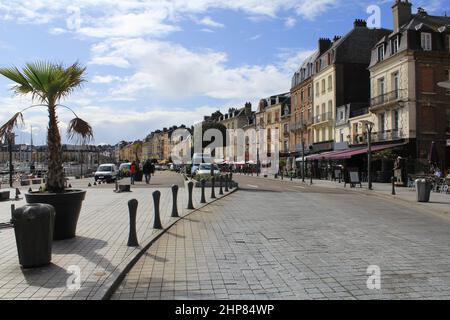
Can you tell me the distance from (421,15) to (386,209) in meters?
28.8

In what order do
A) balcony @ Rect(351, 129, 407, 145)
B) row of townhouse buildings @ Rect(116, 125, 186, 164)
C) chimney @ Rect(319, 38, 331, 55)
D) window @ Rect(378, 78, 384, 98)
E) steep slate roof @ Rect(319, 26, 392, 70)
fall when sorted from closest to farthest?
balcony @ Rect(351, 129, 407, 145) < window @ Rect(378, 78, 384, 98) < steep slate roof @ Rect(319, 26, 392, 70) < chimney @ Rect(319, 38, 331, 55) < row of townhouse buildings @ Rect(116, 125, 186, 164)

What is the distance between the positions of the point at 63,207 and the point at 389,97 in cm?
3188

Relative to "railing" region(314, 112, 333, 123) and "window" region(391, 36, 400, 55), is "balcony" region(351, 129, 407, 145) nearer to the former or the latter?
"window" region(391, 36, 400, 55)

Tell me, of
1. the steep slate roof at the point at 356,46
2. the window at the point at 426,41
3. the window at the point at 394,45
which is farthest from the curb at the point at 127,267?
the steep slate roof at the point at 356,46

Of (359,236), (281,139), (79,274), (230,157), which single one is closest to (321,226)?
(359,236)

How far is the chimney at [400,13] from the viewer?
3731cm

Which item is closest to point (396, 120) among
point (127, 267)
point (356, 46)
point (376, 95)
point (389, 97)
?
point (389, 97)

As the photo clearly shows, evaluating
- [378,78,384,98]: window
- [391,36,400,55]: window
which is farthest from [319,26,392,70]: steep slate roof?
[391,36,400,55]: window

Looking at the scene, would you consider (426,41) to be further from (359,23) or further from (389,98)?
(359,23)

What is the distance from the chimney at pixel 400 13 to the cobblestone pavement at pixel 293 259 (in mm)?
29431

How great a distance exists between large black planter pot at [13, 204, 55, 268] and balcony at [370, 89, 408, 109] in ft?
104

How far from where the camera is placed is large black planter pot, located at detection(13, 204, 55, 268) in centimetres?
618

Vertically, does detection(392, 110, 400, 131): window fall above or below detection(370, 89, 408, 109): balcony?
below

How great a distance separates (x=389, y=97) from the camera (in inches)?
1394
